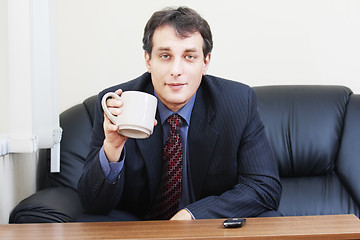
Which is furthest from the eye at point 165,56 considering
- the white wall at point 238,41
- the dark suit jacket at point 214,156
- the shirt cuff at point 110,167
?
the white wall at point 238,41

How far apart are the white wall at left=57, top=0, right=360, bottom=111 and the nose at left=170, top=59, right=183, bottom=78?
0.90 meters

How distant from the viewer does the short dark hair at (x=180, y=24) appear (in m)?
1.59

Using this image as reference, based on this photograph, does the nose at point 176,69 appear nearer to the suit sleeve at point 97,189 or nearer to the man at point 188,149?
the man at point 188,149

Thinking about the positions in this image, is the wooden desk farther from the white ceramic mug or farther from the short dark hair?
the short dark hair

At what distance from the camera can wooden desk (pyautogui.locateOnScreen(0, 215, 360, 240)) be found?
99 centimetres

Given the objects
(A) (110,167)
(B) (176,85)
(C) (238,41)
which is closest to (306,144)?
(C) (238,41)

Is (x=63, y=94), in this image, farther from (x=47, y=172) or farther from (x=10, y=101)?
(x=10, y=101)

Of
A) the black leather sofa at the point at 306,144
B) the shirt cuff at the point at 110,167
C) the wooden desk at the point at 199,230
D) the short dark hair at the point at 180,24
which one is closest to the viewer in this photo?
the wooden desk at the point at 199,230

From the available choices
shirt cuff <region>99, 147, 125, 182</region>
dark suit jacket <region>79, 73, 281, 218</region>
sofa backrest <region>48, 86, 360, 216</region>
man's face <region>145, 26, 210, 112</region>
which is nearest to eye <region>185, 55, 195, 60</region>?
man's face <region>145, 26, 210, 112</region>

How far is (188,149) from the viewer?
1703 mm

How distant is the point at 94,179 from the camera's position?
60.5 inches

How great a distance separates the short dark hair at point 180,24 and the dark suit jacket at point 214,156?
15 centimetres

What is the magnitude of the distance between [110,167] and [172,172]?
266 mm

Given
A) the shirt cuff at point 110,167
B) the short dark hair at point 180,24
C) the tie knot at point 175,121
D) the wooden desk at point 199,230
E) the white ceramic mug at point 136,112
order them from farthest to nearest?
the tie knot at point 175,121 < the short dark hair at point 180,24 < the shirt cuff at point 110,167 < the white ceramic mug at point 136,112 < the wooden desk at point 199,230
